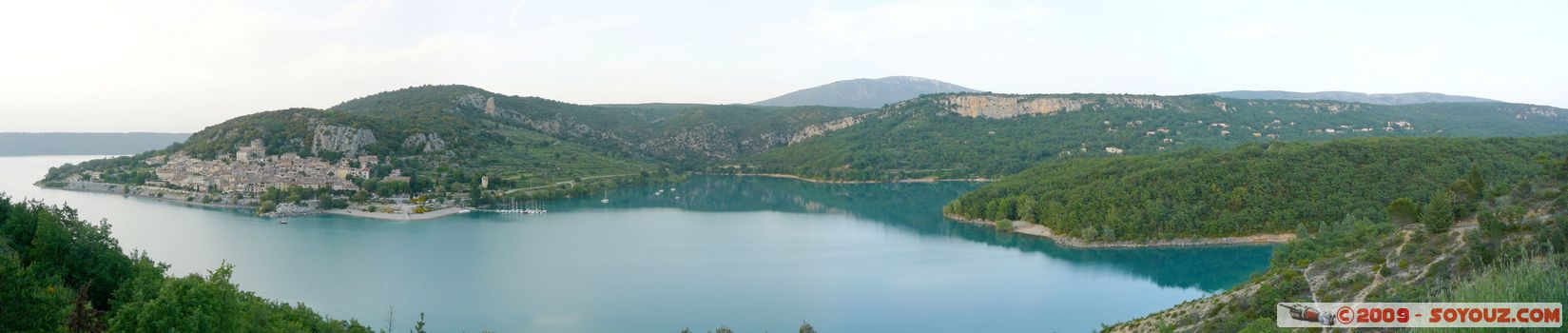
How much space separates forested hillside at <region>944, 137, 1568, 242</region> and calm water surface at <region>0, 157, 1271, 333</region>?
189 cm

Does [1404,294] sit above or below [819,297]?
above

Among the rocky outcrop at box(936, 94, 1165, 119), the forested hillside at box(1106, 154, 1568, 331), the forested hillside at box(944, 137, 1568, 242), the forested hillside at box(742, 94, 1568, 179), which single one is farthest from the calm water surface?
the rocky outcrop at box(936, 94, 1165, 119)

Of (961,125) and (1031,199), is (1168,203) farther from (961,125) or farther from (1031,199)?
(961,125)

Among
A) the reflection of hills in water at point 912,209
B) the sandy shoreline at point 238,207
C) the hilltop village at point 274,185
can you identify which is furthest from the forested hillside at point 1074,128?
the hilltop village at point 274,185

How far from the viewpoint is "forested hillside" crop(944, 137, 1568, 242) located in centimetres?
3281

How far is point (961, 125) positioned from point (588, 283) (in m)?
70.5

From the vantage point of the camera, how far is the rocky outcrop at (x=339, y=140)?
177 ft

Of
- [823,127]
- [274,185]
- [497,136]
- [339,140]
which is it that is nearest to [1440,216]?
[274,185]

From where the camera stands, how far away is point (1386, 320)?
8.74 meters

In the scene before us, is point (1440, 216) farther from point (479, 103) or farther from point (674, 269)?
point (479, 103)

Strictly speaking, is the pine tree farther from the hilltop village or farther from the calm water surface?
the hilltop village

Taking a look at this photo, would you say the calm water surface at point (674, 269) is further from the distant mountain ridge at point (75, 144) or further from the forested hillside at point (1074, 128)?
the distant mountain ridge at point (75, 144)

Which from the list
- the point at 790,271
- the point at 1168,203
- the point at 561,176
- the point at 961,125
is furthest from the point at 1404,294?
the point at 961,125

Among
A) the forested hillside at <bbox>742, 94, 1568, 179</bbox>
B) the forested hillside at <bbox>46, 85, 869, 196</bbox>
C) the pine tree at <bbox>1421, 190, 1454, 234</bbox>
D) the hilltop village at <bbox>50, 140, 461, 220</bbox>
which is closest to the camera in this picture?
the pine tree at <bbox>1421, 190, 1454, 234</bbox>
